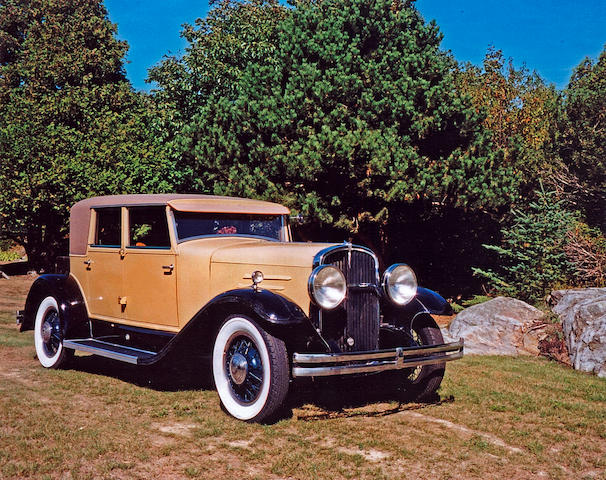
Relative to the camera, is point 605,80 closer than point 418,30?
No

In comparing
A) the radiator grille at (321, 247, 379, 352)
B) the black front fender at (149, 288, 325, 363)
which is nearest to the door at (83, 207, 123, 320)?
the black front fender at (149, 288, 325, 363)

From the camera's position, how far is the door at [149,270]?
6.16 meters

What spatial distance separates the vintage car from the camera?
4957 millimetres

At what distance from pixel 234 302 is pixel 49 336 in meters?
3.42

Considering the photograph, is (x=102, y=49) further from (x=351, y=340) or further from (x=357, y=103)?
(x=351, y=340)

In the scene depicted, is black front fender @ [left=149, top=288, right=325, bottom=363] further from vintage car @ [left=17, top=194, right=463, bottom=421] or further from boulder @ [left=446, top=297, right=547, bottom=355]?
boulder @ [left=446, top=297, right=547, bottom=355]

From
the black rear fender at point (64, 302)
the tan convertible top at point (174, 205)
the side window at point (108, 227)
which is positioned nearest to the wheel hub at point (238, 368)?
the tan convertible top at point (174, 205)

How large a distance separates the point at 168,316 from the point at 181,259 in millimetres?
649

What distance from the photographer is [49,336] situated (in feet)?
24.0

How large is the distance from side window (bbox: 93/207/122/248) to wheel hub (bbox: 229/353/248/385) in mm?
2471

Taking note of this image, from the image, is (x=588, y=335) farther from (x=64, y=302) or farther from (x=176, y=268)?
(x=64, y=302)

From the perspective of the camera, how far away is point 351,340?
5.37 meters

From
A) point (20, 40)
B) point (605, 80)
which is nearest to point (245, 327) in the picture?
point (605, 80)

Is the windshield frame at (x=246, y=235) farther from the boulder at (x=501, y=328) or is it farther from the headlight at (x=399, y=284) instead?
the boulder at (x=501, y=328)
